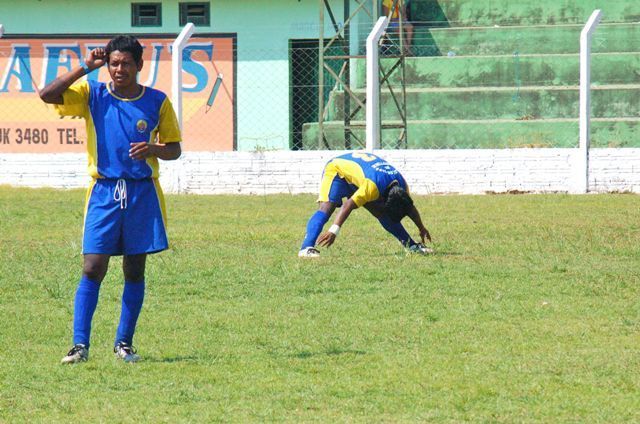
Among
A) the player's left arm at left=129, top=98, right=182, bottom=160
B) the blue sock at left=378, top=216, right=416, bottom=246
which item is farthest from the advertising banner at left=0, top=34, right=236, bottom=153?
the player's left arm at left=129, top=98, right=182, bottom=160

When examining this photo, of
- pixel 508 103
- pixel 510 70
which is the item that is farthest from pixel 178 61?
pixel 510 70

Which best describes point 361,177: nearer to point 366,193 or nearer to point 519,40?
point 366,193

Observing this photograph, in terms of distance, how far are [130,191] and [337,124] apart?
17593mm

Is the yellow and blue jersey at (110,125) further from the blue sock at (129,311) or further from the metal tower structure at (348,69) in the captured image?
the metal tower structure at (348,69)

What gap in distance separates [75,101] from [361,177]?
524cm

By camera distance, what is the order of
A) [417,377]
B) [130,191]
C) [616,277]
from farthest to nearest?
[616,277]
[130,191]
[417,377]

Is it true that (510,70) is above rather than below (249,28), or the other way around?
below

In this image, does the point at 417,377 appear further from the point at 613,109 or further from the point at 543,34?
the point at 543,34

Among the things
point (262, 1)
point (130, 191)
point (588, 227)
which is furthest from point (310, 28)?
point (130, 191)

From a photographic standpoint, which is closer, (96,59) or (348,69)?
(96,59)

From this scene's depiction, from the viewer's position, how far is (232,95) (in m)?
27.7

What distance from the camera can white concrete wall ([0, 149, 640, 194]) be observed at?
20562 millimetres

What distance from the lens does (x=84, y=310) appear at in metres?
7.53

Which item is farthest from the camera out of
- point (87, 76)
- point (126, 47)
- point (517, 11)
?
point (517, 11)
